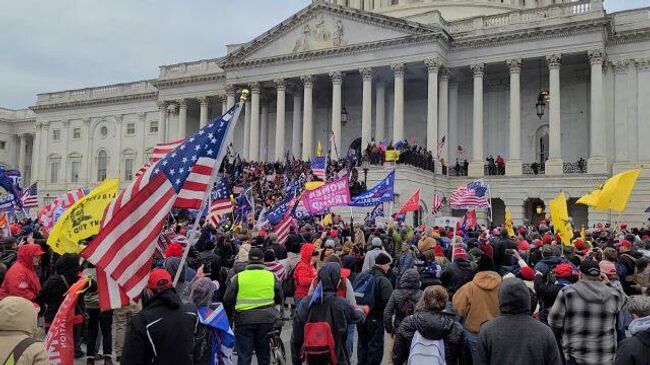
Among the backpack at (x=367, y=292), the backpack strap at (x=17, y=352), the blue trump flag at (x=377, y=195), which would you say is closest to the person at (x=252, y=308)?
the backpack at (x=367, y=292)

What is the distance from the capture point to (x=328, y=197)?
20203 millimetres

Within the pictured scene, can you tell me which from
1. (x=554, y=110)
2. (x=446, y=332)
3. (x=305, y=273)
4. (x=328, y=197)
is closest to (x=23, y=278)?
(x=305, y=273)

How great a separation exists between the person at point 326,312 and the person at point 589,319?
93.8 inches

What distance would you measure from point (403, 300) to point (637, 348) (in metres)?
3.35

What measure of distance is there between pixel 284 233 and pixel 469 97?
1222 inches

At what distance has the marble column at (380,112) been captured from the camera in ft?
142

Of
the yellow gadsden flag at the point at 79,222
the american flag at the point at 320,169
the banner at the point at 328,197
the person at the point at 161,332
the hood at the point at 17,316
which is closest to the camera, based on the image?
the hood at the point at 17,316

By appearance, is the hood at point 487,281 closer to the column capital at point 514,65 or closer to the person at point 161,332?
the person at point 161,332

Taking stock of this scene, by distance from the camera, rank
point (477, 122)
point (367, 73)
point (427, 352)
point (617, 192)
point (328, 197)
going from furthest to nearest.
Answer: point (367, 73) < point (477, 122) < point (328, 197) < point (617, 192) < point (427, 352)

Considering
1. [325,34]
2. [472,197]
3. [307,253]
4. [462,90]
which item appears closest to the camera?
[307,253]

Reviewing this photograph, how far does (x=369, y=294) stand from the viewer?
870 cm

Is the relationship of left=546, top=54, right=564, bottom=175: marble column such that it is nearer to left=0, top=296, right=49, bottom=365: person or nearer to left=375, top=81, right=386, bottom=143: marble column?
left=375, top=81, right=386, bottom=143: marble column

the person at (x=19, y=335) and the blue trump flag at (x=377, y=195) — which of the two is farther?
the blue trump flag at (x=377, y=195)

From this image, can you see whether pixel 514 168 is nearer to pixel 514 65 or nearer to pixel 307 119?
pixel 514 65
